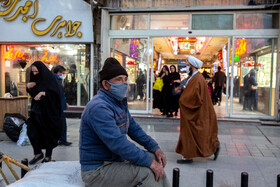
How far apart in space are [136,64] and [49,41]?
3.09m

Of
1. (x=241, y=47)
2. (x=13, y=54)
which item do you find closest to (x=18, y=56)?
(x=13, y=54)

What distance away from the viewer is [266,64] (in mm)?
8836

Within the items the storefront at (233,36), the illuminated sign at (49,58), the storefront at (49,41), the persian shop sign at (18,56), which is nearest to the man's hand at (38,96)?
the storefront at (49,41)

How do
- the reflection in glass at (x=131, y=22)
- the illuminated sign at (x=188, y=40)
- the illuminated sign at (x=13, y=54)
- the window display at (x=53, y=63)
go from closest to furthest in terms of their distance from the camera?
the reflection in glass at (x=131, y=22) → the window display at (x=53, y=63) → the illuminated sign at (x=13, y=54) → the illuminated sign at (x=188, y=40)

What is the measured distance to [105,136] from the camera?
7.00ft

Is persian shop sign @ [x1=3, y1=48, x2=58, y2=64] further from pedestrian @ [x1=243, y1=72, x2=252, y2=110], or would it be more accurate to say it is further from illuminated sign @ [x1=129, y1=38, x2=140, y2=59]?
pedestrian @ [x1=243, y1=72, x2=252, y2=110]

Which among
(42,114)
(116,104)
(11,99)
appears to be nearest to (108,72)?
(116,104)

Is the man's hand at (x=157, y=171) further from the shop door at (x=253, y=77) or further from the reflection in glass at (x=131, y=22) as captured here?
the reflection in glass at (x=131, y=22)

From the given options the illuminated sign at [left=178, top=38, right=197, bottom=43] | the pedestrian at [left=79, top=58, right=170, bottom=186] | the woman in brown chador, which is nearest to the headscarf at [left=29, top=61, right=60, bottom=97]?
the woman in brown chador

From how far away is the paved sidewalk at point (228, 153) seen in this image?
13.8 feet

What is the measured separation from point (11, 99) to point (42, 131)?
280 centimetres

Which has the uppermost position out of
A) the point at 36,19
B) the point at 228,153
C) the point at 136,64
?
the point at 36,19

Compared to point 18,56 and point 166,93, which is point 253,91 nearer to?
point 166,93

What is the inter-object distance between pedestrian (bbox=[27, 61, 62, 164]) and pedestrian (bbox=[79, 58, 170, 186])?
2439 millimetres
